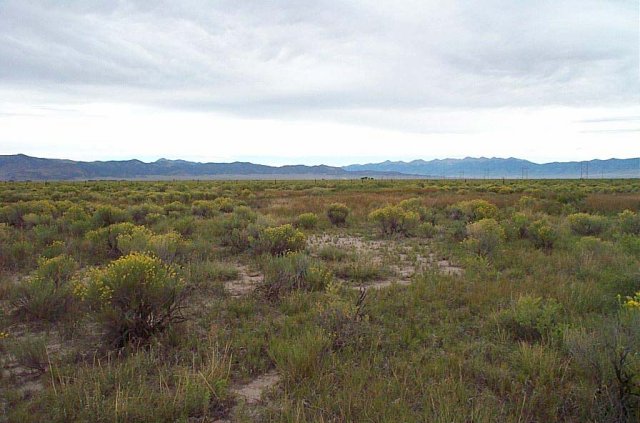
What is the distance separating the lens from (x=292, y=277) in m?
7.14

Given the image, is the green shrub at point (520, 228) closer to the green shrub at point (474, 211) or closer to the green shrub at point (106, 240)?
the green shrub at point (474, 211)

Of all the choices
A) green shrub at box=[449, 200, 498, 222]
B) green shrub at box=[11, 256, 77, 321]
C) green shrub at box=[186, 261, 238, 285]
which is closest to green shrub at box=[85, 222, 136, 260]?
green shrub at box=[186, 261, 238, 285]

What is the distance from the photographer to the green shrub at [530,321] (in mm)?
4945

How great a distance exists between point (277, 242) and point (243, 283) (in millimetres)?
2278

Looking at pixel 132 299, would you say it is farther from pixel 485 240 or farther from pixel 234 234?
pixel 485 240

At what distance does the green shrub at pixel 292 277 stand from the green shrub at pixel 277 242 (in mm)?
1808

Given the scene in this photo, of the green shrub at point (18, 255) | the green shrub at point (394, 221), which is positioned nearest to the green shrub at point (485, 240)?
the green shrub at point (394, 221)

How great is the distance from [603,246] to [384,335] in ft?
25.0

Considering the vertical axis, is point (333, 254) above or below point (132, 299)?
below

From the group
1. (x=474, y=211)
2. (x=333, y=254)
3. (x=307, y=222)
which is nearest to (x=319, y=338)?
(x=333, y=254)

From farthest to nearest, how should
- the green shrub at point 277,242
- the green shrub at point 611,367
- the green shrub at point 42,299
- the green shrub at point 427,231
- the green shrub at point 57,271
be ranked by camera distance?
the green shrub at point 427,231 < the green shrub at point 277,242 < the green shrub at point 57,271 < the green shrub at point 42,299 < the green shrub at point 611,367

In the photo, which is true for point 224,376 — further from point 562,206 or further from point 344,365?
point 562,206

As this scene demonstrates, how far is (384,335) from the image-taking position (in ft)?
16.8

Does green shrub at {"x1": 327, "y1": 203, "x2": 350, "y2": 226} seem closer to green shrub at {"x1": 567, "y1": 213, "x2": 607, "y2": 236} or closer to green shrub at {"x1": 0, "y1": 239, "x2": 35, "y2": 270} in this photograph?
green shrub at {"x1": 567, "y1": 213, "x2": 607, "y2": 236}
